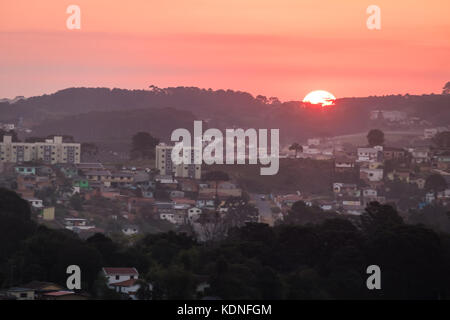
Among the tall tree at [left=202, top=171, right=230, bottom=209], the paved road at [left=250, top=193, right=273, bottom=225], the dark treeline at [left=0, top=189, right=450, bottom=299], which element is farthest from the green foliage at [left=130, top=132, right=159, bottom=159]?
the dark treeline at [left=0, top=189, right=450, bottom=299]

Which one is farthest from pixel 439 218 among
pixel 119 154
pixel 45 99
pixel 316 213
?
pixel 45 99

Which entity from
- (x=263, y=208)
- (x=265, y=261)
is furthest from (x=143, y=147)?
(x=265, y=261)

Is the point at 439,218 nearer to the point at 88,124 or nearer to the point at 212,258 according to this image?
the point at 212,258

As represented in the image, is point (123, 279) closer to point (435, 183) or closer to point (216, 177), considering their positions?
point (216, 177)

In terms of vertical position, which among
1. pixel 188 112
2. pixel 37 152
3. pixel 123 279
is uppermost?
pixel 188 112

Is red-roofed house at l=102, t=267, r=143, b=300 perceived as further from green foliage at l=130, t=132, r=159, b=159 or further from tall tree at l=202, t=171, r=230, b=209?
green foliage at l=130, t=132, r=159, b=159

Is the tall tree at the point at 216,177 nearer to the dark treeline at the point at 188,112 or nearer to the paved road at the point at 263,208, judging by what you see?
the paved road at the point at 263,208
